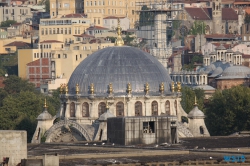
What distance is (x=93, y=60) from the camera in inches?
4149

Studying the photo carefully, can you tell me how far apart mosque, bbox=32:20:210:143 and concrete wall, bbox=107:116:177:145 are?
1499 centimetres

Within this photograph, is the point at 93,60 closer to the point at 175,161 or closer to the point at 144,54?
the point at 144,54

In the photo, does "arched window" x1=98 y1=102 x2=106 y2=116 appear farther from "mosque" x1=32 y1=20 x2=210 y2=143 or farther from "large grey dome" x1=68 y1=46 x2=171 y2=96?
"large grey dome" x1=68 y1=46 x2=171 y2=96

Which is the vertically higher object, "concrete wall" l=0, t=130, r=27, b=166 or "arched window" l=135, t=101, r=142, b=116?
"concrete wall" l=0, t=130, r=27, b=166

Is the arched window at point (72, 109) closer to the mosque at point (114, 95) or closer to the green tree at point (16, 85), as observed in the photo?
A: the mosque at point (114, 95)

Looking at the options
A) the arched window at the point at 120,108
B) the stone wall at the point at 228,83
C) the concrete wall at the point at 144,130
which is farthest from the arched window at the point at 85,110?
the stone wall at the point at 228,83

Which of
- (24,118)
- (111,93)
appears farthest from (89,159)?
(24,118)

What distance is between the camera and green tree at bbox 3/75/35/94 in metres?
189

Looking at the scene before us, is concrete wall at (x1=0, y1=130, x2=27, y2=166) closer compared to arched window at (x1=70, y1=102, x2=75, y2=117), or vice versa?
concrete wall at (x1=0, y1=130, x2=27, y2=166)

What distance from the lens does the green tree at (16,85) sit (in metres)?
189

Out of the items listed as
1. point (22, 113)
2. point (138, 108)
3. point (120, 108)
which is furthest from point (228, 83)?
point (138, 108)

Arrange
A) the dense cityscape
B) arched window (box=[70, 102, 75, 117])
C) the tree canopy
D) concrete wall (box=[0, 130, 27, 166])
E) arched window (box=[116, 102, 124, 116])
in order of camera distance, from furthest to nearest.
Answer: the tree canopy → arched window (box=[70, 102, 75, 117]) → arched window (box=[116, 102, 124, 116]) → the dense cityscape → concrete wall (box=[0, 130, 27, 166])

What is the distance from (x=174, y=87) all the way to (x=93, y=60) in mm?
5050

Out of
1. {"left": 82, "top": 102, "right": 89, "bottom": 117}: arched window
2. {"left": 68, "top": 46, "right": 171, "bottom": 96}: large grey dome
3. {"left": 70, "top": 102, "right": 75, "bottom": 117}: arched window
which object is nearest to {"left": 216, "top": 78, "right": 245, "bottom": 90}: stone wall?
{"left": 68, "top": 46, "right": 171, "bottom": 96}: large grey dome
